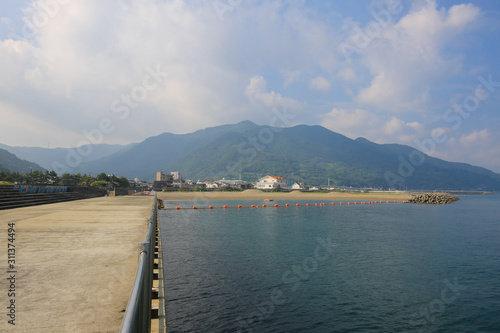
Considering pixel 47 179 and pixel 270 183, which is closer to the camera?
pixel 47 179

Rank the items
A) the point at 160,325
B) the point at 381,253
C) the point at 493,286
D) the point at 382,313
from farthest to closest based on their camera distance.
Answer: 1. the point at 381,253
2. the point at 493,286
3. the point at 382,313
4. the point at 160,325

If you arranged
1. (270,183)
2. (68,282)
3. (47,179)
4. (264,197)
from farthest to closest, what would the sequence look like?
(270,183) → (264,197) → (47,179) → (68,282)

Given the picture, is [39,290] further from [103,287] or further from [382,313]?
[382,313]

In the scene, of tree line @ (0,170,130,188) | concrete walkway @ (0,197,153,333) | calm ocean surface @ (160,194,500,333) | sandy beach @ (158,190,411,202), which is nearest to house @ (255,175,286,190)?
sandy beach @ (158,190,411,202)

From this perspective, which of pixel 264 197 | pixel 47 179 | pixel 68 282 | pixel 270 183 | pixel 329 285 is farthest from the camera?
pixel 270 183

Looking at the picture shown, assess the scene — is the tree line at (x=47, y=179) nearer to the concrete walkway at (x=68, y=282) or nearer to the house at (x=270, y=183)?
the house at (x=270, y=183)

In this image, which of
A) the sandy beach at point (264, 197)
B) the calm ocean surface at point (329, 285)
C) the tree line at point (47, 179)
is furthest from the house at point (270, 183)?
the calm ocean surface at point (329, 285)

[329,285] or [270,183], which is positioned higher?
[270,183]

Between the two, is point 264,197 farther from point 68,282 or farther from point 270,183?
point 68,282

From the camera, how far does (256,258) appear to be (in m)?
20.4

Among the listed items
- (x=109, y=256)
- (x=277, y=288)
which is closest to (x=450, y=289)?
(x=277, y=288)

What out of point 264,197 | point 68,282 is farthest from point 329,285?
point 264,197

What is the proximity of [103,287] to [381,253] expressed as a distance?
21.2 m

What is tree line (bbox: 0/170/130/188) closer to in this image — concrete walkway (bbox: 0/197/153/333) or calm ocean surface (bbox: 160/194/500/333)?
calm ocean surface (bbox: 160/194/500/333)
